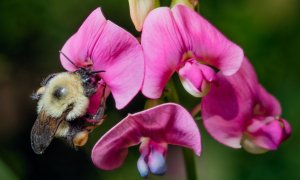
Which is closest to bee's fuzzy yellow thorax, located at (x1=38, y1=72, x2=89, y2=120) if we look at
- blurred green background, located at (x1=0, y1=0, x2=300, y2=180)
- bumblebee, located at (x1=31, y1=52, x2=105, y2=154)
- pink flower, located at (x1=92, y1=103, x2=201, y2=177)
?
bumblebee, located at (x1=31, y1=52, x2=105, y2=154)

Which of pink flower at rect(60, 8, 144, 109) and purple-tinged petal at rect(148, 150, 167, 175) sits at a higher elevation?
pink flower at rect(60, 8, 144, 109)

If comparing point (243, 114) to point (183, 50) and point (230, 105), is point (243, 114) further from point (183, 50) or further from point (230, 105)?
point (183, 50)

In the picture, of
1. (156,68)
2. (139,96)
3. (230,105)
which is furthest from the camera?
(139,96)

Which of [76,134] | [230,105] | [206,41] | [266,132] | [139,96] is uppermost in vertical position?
[206,41]

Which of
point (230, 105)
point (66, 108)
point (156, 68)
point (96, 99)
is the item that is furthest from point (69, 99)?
point (230, 105)

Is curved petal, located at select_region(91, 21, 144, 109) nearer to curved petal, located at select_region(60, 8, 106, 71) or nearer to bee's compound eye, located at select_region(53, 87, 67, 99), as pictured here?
curved petal, located at select_region(60, 8, 106, 71)

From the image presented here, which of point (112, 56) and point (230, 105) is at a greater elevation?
point (112, 56)
